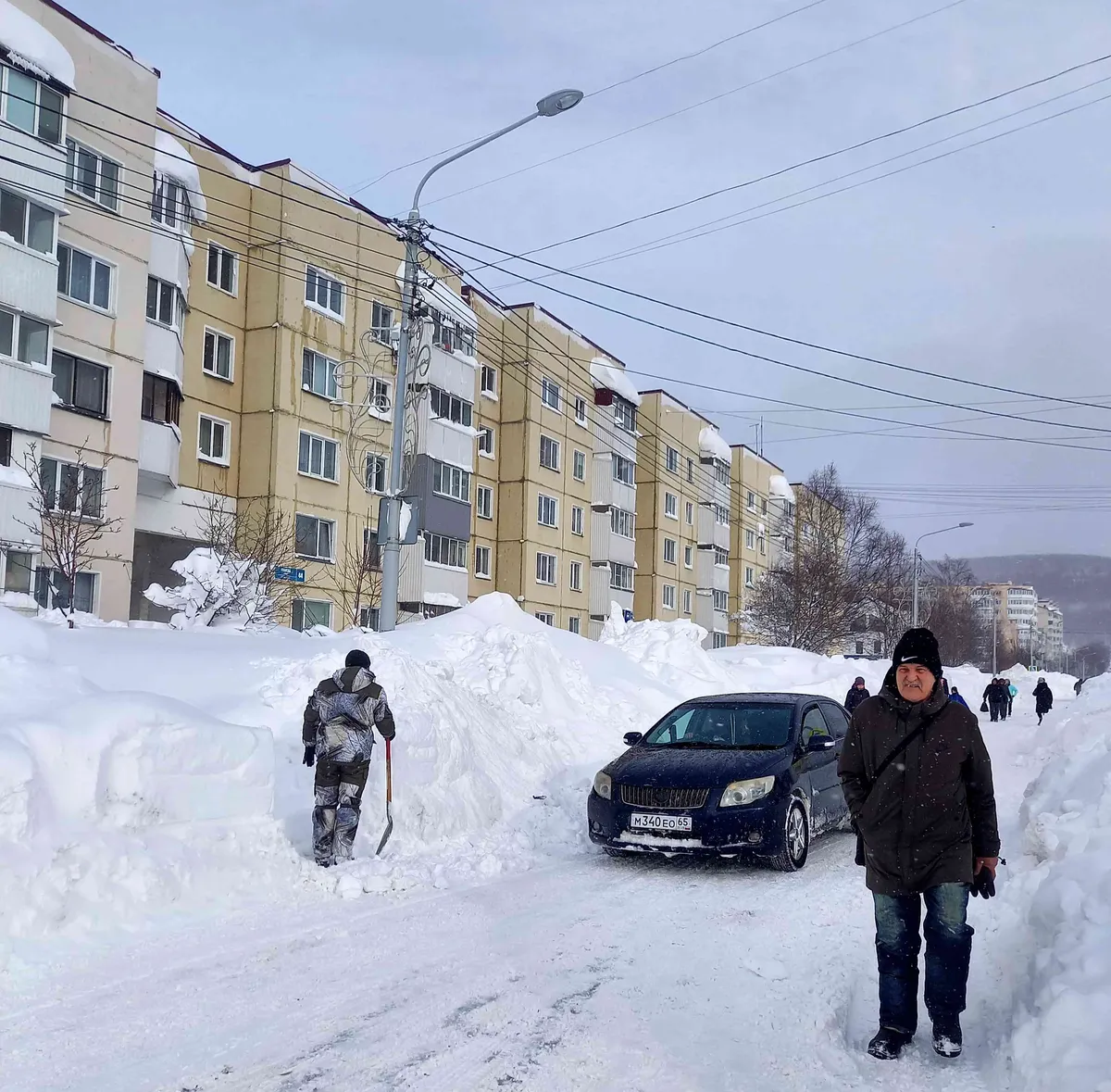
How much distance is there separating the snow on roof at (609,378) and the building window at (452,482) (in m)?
12.6

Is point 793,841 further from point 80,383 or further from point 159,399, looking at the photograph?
point 159,399

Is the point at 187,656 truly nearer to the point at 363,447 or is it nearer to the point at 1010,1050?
the point at 1010,1050

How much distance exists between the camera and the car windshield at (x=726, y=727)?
32.9 ft

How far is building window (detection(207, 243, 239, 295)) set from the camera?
31297 mm

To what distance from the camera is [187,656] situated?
11.5 m

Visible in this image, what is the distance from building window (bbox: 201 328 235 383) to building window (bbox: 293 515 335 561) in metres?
4.65

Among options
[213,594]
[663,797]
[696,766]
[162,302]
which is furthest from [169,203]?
[663,797]

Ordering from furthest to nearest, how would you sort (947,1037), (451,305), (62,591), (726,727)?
(451,305) < (62,591) < (726,727) < (947,1037)

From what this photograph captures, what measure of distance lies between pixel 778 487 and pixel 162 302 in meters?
53.2

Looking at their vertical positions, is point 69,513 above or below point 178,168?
below

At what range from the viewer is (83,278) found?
82.3 ft

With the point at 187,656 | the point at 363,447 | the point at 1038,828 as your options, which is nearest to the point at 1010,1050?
the point at 1038,828

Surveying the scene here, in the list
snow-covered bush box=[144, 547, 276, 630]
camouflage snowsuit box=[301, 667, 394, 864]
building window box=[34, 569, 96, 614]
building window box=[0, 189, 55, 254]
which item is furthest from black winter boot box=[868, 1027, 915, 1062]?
building window box=[0, 189, 55, 254]

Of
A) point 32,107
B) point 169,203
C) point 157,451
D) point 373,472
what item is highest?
point 169,203
